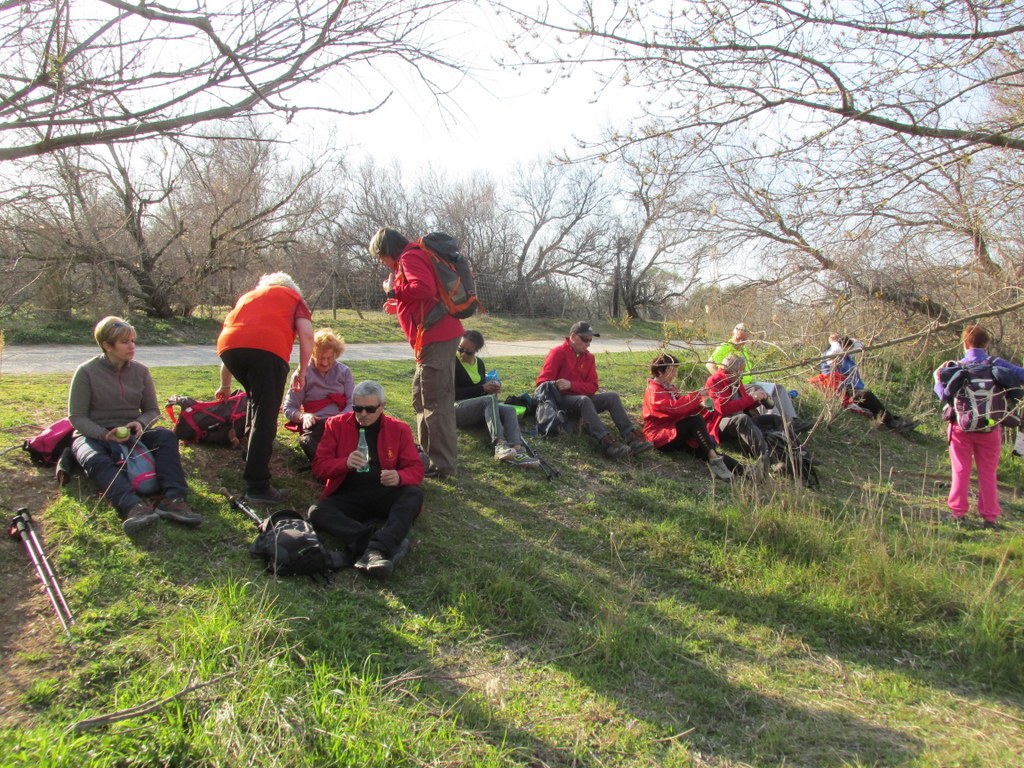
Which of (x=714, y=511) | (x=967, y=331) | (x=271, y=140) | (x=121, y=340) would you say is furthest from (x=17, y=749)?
(x=967, y=331)

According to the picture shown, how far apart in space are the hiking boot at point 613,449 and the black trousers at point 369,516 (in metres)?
2.61

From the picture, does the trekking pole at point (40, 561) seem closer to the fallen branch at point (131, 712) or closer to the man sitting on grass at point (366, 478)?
the fallen branch at point (131, 712)

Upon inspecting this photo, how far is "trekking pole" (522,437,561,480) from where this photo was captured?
6.10m

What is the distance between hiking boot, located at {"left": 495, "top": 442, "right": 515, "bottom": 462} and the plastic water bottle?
5.48 feet

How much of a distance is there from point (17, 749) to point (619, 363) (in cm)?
1033

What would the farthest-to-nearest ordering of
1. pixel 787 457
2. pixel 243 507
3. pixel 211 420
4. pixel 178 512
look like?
pixel 787 457
pixel 211 420
pixel 243 507
pixel 178 512

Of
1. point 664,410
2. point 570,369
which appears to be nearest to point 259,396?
point 570,369

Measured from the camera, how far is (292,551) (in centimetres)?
400

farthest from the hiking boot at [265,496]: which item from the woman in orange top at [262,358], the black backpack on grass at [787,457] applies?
the black backpack on grass at [787,457]

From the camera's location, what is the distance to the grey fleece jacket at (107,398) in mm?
4395

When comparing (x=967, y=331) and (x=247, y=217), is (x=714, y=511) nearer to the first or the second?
(x=967, y=331)

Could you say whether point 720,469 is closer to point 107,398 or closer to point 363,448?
point 363,448

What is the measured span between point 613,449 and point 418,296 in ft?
8.88

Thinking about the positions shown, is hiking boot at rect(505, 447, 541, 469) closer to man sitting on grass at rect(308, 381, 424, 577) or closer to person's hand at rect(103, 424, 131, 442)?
man sitting on grass at rect(308, 381, 424, 577)
